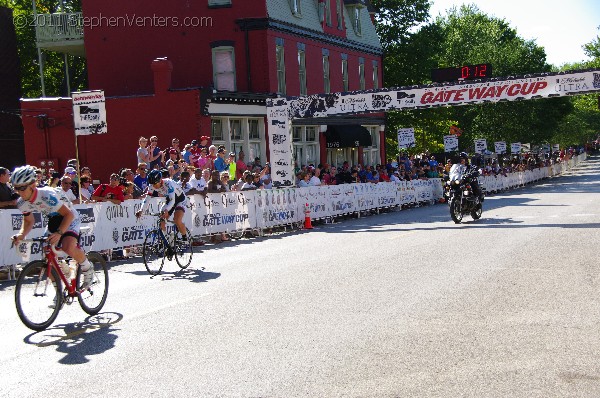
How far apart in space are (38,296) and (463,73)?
81.6 feet

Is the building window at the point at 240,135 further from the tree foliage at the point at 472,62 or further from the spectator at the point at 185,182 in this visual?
the tree foliage at the point at 472,62

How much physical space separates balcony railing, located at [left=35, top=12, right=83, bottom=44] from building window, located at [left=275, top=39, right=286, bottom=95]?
9.19 meters

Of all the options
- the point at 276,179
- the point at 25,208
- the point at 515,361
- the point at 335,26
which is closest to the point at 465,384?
the point at 515,361

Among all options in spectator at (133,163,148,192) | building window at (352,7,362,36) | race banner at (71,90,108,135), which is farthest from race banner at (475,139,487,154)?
race banner at (71,90,108,135)

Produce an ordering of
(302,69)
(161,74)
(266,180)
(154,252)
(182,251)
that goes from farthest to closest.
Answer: (302,69)
(161,74)
(266,180)
(182,251)
(154,252)

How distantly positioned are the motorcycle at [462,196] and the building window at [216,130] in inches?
500

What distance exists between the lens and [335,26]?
4600 cm

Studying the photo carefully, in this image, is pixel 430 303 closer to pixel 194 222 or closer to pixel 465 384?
pixel 465 384

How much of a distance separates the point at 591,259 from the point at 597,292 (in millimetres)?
3476

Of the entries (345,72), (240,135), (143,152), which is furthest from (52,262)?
(345,72)

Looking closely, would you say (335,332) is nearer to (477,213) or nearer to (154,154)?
(154,154)

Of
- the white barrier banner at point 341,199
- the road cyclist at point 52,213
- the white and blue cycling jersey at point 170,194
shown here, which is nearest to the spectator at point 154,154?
the white barrier banner at point 341,199

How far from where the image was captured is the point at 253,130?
121ft

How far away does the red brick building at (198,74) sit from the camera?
33125mm
